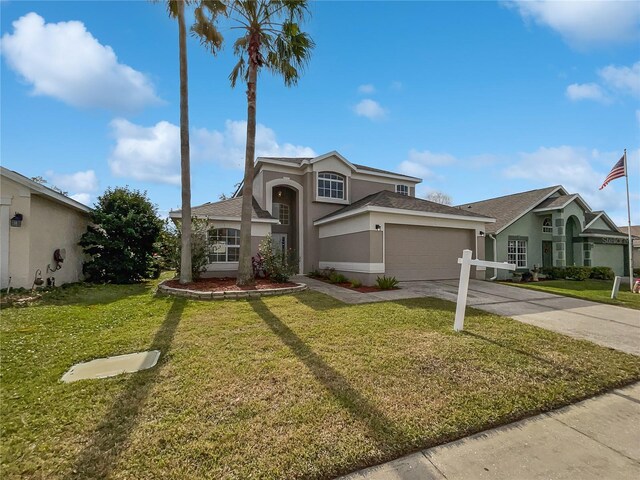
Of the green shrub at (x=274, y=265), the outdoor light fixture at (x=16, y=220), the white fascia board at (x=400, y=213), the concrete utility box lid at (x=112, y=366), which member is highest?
the white fascia board at (x=400, y=213)

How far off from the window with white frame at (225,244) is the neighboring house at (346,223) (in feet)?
0.15

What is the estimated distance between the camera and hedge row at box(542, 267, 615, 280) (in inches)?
683

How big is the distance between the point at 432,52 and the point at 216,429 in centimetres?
1190

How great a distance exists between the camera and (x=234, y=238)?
14.5 meters

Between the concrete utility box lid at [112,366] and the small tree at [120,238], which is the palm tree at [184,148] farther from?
the concrete utility box lid at [112,366]

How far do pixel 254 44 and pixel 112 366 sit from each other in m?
10.8

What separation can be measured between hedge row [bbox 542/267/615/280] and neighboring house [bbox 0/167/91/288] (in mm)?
24488

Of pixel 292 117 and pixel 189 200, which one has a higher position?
pixel 292 117

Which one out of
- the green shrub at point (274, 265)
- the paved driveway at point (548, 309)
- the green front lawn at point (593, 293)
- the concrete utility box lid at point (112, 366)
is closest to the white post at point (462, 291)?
the paved driveway at point (548, 309)

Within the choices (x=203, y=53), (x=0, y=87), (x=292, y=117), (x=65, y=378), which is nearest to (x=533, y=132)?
(x=292, y=117)

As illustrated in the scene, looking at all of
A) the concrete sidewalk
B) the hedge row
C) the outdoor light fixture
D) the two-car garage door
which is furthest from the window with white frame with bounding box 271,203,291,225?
the hedge row

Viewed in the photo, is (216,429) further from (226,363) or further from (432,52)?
(432,52)

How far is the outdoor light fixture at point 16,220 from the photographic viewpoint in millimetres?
8859

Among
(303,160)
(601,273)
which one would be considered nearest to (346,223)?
(303,160)
